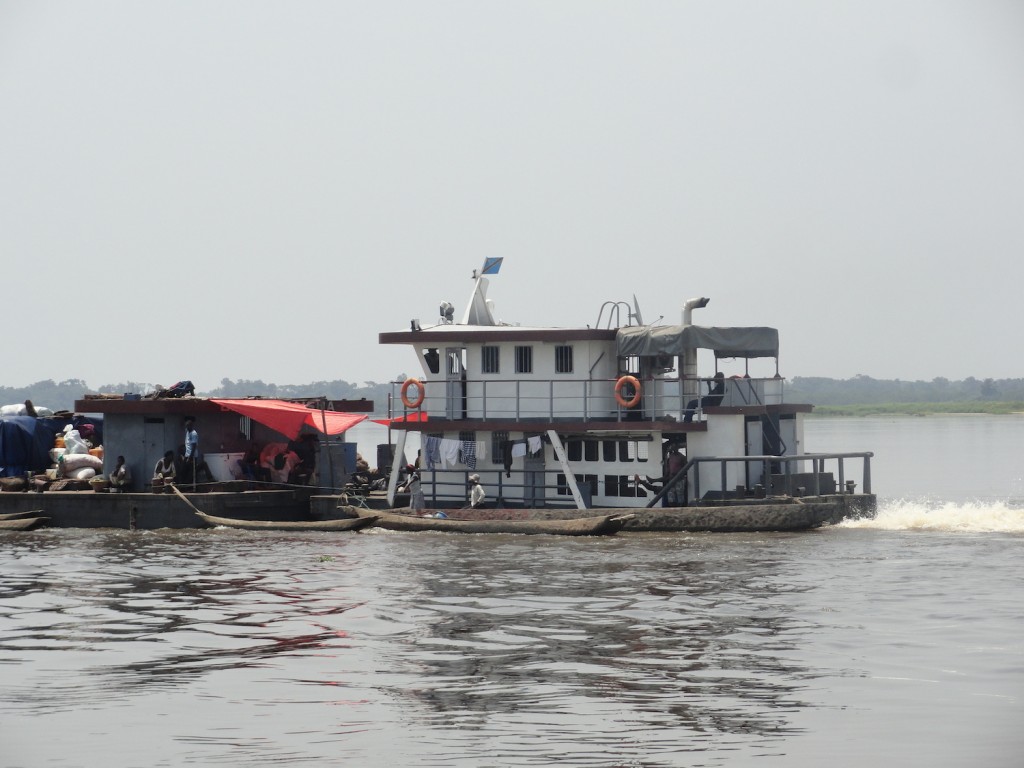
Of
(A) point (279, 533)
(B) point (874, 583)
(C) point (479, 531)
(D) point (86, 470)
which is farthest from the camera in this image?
(D) point (86, 470)

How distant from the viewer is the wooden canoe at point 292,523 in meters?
31.6

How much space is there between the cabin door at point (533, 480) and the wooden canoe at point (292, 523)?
12.5 ft

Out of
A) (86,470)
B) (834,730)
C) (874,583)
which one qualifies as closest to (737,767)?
(834,730)

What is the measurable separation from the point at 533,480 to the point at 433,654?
14189 millimetres

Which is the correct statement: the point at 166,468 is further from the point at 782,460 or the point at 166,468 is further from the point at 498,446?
the point at 782,460

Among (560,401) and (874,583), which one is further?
(560,401)

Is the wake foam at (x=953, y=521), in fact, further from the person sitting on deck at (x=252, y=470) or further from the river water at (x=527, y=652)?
the person sitting on deck at (x=252, y=470)

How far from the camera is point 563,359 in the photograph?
1235 inches

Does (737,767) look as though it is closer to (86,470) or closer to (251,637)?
(251,637)

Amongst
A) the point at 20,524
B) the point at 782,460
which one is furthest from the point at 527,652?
the point at 20,524

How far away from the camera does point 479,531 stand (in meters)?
30.4

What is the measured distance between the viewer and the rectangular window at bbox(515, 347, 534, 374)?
31516 millimetres

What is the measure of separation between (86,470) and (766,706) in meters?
26.5

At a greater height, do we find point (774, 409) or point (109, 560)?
point (774, 409)
